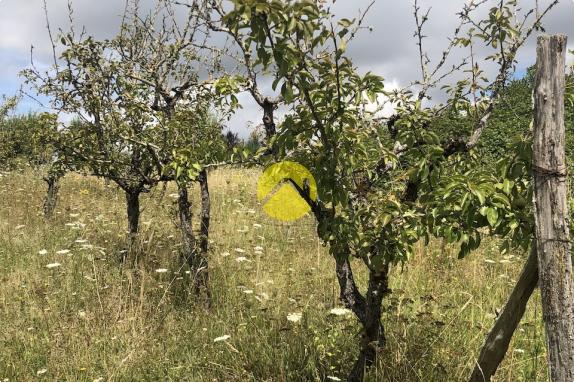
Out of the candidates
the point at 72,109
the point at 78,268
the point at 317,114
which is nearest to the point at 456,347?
the point at 317,114

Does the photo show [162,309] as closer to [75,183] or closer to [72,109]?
[72,109]

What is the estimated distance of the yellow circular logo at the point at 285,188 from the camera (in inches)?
107

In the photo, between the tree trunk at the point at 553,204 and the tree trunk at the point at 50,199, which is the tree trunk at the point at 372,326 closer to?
the tree trunk at the point at 553,204

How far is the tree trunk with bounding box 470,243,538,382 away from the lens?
2686 mm

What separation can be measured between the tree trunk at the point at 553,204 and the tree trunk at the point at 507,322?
25cm

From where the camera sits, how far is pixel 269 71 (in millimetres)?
2443

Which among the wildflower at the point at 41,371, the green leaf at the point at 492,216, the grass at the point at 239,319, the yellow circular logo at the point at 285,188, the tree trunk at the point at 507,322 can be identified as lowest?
the wildflower at the point at 41,371

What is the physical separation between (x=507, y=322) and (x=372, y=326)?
0.92 metres

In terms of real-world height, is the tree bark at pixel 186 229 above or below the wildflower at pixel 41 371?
above

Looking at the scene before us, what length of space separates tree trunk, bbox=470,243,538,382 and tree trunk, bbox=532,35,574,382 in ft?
0.80

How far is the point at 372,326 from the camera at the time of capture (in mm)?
3402

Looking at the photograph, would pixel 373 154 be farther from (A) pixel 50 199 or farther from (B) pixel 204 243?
(A) pixel 50 199

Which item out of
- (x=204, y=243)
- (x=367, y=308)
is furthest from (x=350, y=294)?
(x=204, y=243)

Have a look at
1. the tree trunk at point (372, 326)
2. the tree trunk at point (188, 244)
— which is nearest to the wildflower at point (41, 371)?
the tree trunk at point (188, 244)
